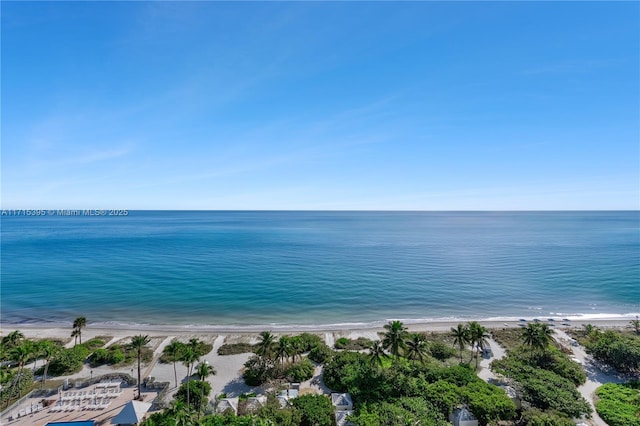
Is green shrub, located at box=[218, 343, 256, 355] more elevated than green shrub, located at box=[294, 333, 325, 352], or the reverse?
green shrub, located at box=[294, 333, 325, 352]

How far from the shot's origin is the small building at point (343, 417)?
92.8 feet

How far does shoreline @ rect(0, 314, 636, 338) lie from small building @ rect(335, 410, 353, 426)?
76.0 feet

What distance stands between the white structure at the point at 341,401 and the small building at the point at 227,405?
32.5 ft

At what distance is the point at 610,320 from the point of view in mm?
58062

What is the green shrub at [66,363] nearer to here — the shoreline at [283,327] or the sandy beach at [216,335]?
the sandy beach at [216,335]

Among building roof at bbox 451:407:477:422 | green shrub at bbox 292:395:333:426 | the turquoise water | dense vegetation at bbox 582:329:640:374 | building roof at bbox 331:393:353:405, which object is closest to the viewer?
green shrub at bbox 292:395:333:426

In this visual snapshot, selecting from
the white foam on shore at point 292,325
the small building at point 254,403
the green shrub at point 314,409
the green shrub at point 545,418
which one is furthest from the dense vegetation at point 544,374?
the small building at point 254,403

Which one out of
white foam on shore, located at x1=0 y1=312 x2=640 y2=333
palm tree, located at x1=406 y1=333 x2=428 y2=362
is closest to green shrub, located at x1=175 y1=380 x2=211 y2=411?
white foam on shore, located at x1=0 y1=312 x2=640 y2=333

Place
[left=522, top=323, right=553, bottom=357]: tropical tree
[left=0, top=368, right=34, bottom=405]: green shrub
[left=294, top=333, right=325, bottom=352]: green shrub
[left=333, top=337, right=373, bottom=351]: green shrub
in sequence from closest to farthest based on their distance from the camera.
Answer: [left=0, top=368, right=34, bottom=405]: green shrub → [left=522, top=323, right=553, bottom=357]: tropical tree → [left=294, top=333, right=325, bottom=352]: green shrub → [left=333, top=337, right=373, bottom=351]: green shrub

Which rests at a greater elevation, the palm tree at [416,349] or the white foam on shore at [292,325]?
the palm tree at [416,349]

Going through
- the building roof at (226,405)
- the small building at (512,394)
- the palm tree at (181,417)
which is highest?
the palm tree at (181,417)

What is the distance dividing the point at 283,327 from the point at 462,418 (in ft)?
111

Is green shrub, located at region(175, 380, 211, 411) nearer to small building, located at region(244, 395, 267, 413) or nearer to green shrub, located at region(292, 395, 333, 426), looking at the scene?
small building, located at region(244, 395, 267, 413)

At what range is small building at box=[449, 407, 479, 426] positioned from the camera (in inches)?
1129
